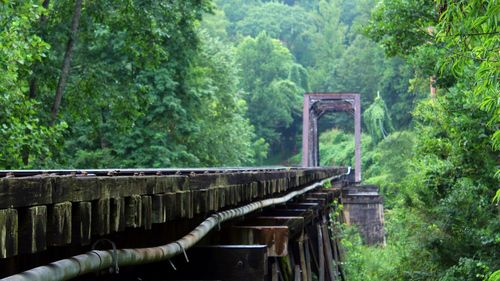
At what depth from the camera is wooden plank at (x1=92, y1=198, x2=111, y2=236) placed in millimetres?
2923

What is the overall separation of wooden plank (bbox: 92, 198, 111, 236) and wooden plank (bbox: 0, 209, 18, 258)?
60 cm

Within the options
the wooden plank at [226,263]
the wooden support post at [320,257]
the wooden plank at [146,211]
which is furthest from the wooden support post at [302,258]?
the wooden plank at [146,211]

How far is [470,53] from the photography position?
18.5 ft

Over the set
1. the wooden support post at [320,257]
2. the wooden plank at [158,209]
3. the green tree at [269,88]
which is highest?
the green tree at [269,88]

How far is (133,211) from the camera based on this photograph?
3.30 m

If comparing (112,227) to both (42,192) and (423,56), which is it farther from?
(423,56)

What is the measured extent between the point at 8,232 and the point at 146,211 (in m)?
1.23

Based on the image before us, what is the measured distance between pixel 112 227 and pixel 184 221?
157 centimetres

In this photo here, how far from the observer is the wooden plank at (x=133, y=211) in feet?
10.7

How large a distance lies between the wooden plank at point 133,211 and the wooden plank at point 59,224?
1.91 feet

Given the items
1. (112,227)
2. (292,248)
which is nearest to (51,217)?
(112,227)

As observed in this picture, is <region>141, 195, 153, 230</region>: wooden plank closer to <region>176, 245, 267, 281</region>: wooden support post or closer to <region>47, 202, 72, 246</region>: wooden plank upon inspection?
<region>47, 202, 72, 246</region>: wooden plank

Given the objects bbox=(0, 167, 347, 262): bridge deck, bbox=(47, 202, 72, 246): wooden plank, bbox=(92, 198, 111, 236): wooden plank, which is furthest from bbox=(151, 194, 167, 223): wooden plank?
bbox=(47, 202, 72, 246): wooden plank

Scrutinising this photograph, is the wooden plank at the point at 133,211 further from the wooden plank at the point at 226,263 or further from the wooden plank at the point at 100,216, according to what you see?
the wooden plank at the point at 226,263
